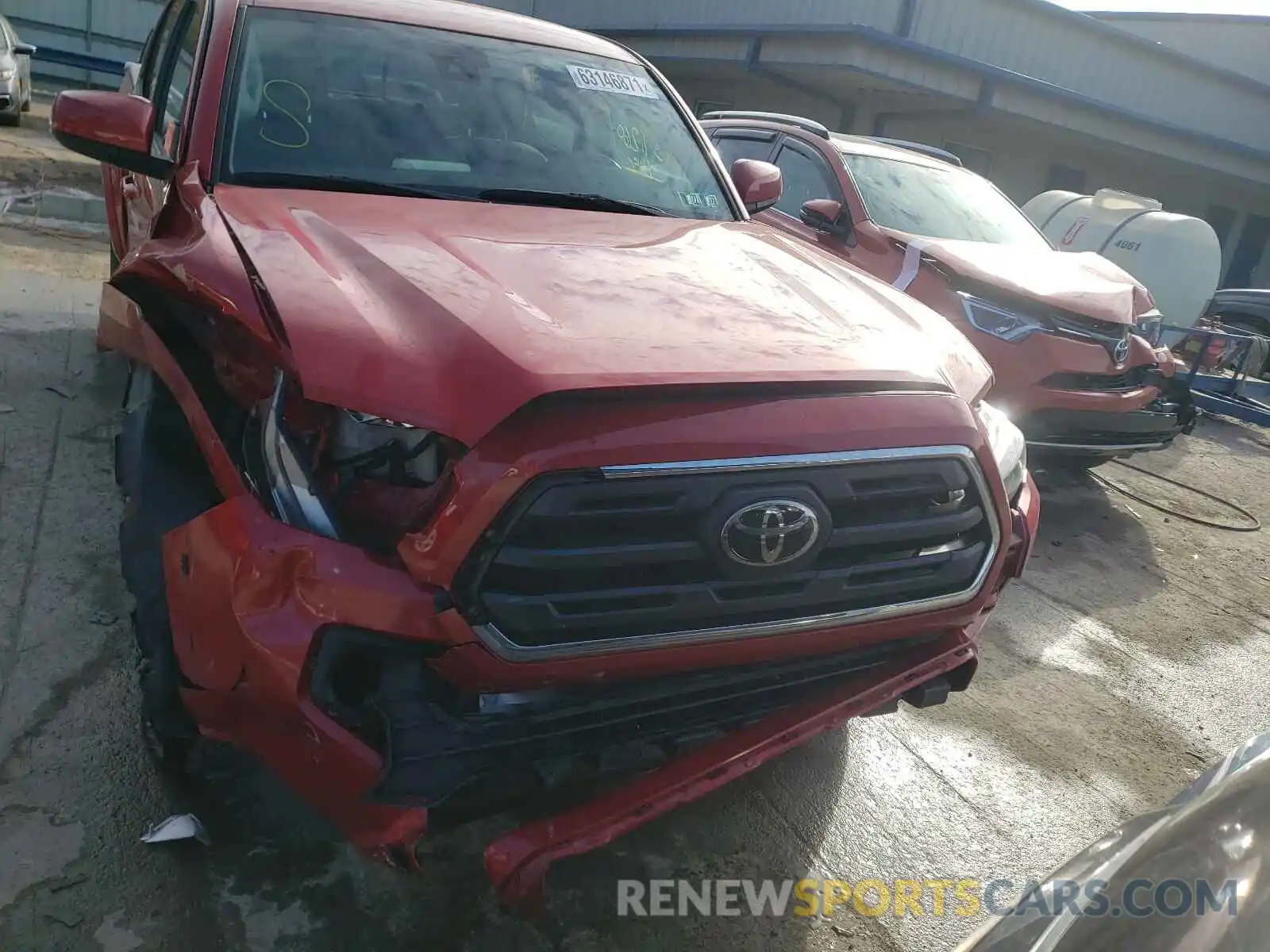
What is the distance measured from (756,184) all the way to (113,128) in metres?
2.22

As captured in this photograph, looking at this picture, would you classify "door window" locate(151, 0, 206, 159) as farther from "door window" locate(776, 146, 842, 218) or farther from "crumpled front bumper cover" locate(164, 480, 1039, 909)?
"door window" locate(776, 146, 842, 218)

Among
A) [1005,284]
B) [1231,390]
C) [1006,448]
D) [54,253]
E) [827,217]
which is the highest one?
[827,217]

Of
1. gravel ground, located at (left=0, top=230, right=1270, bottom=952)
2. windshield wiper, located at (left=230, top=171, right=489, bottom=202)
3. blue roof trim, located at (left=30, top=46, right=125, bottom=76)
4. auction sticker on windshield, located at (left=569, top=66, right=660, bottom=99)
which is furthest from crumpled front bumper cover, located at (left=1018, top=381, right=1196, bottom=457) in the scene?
blue roof trim, located at (left=30, top=46, right=125, bottom=76)

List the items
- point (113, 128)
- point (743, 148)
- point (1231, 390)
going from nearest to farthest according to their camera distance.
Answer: point (113, 128) < point (743, 148) < point (1231, 390)

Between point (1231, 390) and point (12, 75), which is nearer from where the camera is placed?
point (1231, 390)

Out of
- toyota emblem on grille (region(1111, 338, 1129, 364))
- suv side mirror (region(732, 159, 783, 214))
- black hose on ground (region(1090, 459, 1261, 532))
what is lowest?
black hose on ground (region(1090, 459, 1261, 532))

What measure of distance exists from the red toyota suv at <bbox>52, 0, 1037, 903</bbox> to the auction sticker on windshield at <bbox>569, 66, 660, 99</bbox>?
106 centimetres

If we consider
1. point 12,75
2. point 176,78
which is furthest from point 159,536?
point 12,75

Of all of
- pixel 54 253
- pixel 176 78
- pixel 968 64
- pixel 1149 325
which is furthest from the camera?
pixel 968 64

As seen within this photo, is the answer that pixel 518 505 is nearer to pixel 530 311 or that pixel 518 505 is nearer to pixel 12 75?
pixel 530 311

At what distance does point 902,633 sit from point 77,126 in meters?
2.68

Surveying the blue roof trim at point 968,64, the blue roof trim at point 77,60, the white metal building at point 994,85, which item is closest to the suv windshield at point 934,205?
the blue roof trim at point 968,64

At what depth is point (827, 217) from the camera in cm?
585

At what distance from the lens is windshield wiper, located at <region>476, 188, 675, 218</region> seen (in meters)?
2.84
